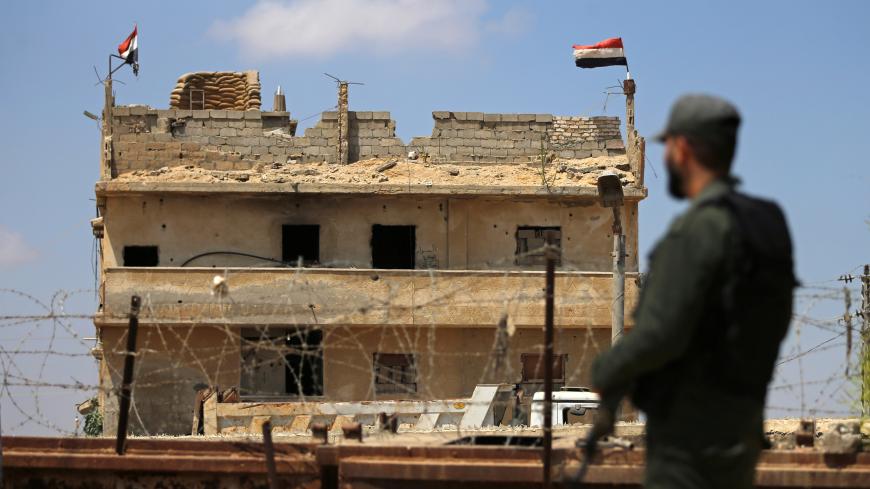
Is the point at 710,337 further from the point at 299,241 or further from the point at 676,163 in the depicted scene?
the point at 299,241

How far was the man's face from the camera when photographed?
15.5ft

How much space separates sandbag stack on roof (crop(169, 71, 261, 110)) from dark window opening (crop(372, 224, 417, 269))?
6.14m

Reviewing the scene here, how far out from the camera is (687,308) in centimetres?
452

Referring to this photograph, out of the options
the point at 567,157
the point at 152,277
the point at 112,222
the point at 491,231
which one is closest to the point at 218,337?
the point at 152,277

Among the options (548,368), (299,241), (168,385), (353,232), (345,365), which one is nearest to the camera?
(548,368)

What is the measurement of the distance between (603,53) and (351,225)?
7922mm

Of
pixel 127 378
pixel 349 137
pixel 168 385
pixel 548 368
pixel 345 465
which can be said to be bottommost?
pixel 168 385

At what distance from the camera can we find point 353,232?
3331 centimetres

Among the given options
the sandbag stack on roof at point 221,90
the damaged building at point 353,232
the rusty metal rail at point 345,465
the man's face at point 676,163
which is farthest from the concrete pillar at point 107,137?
the man's face at point 676,163

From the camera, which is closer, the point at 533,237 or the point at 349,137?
the point at 533,237

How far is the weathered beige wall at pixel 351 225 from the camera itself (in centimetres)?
3316

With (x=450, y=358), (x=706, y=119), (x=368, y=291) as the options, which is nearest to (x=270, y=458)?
(x=706, y=119)

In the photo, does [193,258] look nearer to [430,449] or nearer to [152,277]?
[152,277]

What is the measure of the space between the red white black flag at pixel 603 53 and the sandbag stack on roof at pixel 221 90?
881cm
